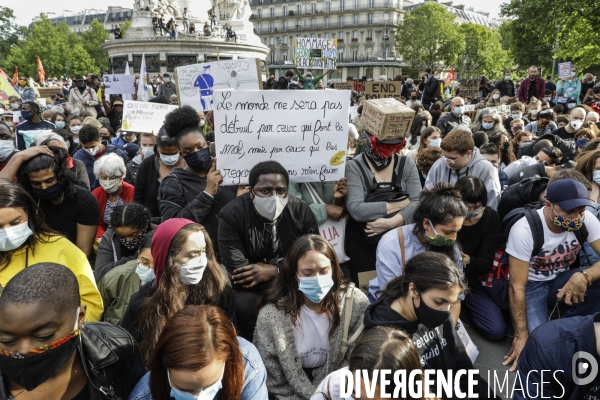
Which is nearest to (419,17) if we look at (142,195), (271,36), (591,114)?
(271,36)

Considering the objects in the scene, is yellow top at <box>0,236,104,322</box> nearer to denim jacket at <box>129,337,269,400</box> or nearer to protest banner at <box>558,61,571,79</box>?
denim jacket at <box>129,337,269,400</box>

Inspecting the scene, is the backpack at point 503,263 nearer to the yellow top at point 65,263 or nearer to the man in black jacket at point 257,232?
the man in black jacket at point 257,232

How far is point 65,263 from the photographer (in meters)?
2.69

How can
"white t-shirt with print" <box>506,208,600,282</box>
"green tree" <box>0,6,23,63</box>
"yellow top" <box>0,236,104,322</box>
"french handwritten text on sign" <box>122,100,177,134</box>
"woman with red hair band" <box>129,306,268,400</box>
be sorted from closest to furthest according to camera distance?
"woman with red hair band" <box>129,306,268,400</box> < "yellow top" <box>0,236,104,322</box> < "white t-shirt with print" <box>506,208,600,282</box> < "french handwritten text on sign" <box>122,100,177,134</box> < "green tree" <box>0,6,23,63</box>

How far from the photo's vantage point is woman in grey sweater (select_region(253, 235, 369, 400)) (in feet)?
9.18

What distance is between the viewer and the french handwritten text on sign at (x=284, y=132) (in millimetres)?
3797

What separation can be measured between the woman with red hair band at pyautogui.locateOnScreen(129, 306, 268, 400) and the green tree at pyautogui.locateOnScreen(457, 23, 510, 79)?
72.9m

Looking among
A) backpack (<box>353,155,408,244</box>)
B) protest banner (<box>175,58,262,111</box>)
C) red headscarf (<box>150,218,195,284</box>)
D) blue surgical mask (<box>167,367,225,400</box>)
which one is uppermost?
protest banner (<box>175,58,262,111</box>)

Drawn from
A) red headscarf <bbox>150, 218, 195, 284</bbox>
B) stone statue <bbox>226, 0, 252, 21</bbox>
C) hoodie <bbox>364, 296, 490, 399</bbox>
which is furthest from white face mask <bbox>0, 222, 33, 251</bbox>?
stone statue <bbox>226, 0, 252, 21</bbox>

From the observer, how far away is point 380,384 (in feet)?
6.48

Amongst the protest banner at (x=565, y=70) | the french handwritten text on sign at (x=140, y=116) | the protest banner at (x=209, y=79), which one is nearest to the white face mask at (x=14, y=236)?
the protest banner at (x=209, y=79)

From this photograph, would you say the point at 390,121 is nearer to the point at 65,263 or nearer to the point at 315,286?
the point at 315,286

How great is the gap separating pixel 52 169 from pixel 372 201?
2.52 m

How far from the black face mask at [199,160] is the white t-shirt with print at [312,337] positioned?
67.1 inches
